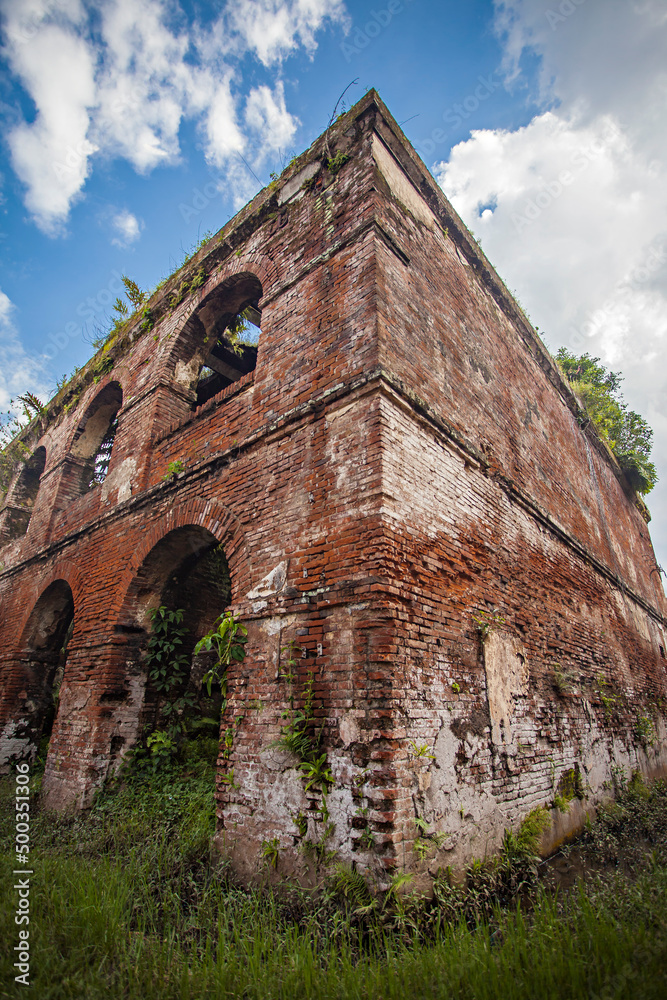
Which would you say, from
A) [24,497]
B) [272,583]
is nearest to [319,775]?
[272,583]

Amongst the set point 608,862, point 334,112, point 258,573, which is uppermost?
point 334,112

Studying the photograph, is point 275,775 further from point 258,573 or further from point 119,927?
point 258,573

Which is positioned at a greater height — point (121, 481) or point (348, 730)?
point (121, 481)

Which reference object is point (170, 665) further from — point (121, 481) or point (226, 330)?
point (226, 330)

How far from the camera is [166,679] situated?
588cm

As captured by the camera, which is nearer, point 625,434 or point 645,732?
point 645,732

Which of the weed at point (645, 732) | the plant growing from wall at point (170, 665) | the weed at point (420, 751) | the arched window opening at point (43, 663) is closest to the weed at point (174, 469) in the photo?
the plant growing from wall at point (170, 665)

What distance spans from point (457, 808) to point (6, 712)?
732 cm

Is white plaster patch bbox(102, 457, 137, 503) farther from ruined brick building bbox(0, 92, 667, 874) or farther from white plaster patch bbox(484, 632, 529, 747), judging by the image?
Answer: white plaster patch bbox(484, 632, 529, 747)

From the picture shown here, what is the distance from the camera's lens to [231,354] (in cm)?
841

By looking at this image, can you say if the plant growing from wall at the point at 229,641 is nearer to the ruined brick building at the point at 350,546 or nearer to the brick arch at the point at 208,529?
the ruined brick building at the point at 350,546

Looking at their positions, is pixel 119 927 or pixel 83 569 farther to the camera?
pixel 83 569

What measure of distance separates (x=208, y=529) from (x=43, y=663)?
523 centimetres

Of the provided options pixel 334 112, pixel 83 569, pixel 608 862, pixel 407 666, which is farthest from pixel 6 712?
pixel 334 112
